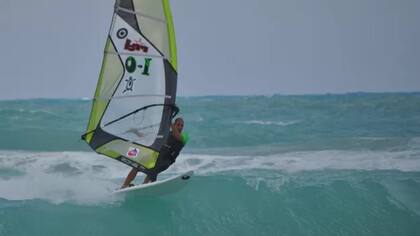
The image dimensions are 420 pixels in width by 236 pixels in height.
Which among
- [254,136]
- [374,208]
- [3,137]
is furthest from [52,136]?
[374,208]

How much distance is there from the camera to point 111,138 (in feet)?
20.1

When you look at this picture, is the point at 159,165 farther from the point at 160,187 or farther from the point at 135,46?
the point at 135,46

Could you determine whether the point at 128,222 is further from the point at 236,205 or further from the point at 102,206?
the point at 236,205

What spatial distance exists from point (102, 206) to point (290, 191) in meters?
2.21

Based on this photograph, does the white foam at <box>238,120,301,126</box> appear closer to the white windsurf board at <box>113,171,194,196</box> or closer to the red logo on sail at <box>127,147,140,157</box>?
the white windsurf board at <box>113,171,194,196</box>

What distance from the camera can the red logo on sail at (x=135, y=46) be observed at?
233 inches

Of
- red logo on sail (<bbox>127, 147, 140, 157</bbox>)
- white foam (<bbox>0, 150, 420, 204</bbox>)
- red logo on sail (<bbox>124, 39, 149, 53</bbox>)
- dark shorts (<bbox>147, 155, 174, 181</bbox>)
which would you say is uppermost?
red logo on sail (<bbox>124, 39, 149, 53</bbox>)

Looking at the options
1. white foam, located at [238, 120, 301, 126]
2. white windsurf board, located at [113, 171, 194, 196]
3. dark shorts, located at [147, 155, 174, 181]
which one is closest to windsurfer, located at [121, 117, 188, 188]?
dark shorts, located at [147, 155, 174, 181]

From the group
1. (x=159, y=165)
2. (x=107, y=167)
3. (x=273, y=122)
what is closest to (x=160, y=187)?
(x=159, y=165)

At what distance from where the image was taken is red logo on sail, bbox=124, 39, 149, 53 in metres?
5.93

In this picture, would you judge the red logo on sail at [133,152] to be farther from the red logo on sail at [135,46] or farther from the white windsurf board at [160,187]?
the red logo on sail at [135,46]

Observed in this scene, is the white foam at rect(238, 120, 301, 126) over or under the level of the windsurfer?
under

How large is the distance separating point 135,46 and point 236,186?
7.84ft

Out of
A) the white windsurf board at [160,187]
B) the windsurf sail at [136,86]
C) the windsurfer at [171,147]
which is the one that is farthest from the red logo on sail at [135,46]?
the white windsurf board at [160,187]
